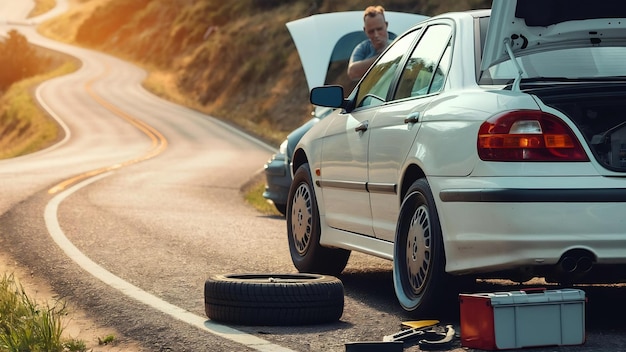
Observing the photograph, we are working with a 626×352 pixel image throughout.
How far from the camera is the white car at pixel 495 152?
A: 5422 mm

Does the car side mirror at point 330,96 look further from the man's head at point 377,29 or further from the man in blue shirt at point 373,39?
the man's head at point 377,29

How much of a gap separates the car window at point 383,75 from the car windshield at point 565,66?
125cm

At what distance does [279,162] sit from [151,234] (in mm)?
2680

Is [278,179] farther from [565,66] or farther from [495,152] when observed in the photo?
[495,152]

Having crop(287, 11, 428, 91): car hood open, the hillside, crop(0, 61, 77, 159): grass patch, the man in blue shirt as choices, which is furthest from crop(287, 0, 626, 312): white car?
crop(0, 61, 77, 159): grass patch

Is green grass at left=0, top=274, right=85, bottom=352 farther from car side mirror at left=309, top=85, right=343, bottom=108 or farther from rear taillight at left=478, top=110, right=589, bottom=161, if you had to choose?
car side mirror at left=309, top=85, right=343, bottom=108

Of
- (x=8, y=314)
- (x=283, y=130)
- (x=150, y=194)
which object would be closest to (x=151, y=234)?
(x=8, y=314)

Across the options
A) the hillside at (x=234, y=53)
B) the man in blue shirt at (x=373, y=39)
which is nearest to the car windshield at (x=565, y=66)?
the man in blue shirt at (x=373, y=39)

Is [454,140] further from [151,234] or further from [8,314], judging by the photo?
[151,234]

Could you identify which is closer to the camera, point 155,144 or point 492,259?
point 492,259

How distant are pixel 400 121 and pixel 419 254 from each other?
82 centimetres

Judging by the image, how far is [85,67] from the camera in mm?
82875

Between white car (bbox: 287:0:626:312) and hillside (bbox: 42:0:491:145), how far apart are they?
31.2 metres

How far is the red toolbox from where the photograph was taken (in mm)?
5191
